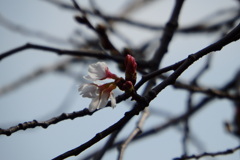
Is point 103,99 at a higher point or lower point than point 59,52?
lower

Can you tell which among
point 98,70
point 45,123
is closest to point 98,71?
point 98,70

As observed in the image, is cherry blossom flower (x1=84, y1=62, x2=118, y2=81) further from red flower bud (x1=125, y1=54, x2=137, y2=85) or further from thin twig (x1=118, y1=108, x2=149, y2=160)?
thin twig (x1=118, y1=108, x2=149, y2=160)

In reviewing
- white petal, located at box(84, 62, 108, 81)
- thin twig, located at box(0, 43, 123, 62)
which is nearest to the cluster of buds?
white petal, located at box(84, 62, 108, 81)

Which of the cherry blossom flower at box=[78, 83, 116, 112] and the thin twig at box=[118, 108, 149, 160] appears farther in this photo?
the thin twig at box=[118, 108, 149, 160]

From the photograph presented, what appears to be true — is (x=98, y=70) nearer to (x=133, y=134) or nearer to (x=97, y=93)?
(x=97, y=93)

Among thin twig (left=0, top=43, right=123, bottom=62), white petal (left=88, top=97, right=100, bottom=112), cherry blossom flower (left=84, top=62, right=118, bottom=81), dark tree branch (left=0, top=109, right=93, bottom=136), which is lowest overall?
white petal (left=88, top=97, right=100, bottom=112)

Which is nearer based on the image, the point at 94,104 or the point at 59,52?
the point at 94,104

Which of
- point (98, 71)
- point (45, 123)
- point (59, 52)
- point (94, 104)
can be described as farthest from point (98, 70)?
point (59, 52)

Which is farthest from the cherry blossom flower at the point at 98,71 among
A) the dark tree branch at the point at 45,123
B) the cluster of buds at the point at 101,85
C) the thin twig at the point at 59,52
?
the thin twig at the point at 59,52

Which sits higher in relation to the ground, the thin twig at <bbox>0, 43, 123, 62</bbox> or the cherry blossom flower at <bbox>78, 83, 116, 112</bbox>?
the thin twig at <bbox>0, 43, 123, 62</bbox>

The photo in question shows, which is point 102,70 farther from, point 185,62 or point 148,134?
point 148,134

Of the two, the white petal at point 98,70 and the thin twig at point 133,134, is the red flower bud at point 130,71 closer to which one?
the white petal at point 98,70
